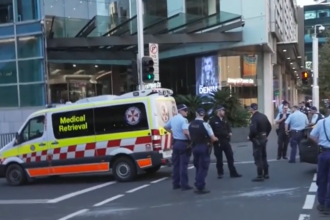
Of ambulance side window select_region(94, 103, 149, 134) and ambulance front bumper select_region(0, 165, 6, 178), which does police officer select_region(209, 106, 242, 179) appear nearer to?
ambulance side window select_region(94, 103, 149, 134)

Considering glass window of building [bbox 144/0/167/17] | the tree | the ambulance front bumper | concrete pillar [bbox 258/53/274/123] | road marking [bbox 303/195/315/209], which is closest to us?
road marking [bbox 303/195/315/209]

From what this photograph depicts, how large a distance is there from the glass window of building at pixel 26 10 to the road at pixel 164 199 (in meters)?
13.9

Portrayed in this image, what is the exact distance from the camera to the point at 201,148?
10.8 m

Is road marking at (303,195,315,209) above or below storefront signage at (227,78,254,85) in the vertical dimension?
below

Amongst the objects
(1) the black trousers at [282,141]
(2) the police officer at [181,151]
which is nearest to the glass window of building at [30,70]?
(1) the black trousers at [282,141]

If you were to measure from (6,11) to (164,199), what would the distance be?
19762mm

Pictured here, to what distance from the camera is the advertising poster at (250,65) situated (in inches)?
1248

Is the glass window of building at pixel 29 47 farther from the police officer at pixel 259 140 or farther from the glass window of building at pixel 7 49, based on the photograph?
the police officer at pixel 259 140

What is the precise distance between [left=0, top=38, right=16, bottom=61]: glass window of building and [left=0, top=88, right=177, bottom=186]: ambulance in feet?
43.0

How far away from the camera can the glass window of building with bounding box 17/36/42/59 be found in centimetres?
2611

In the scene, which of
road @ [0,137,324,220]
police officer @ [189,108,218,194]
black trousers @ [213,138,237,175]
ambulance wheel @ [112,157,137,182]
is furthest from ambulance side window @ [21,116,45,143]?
police officer @ [189,108,218,194]

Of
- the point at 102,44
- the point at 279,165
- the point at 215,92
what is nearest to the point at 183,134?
the point at 279,165

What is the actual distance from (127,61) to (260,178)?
64.2ft

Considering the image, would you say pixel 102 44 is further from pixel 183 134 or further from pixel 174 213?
pixel 174 213
